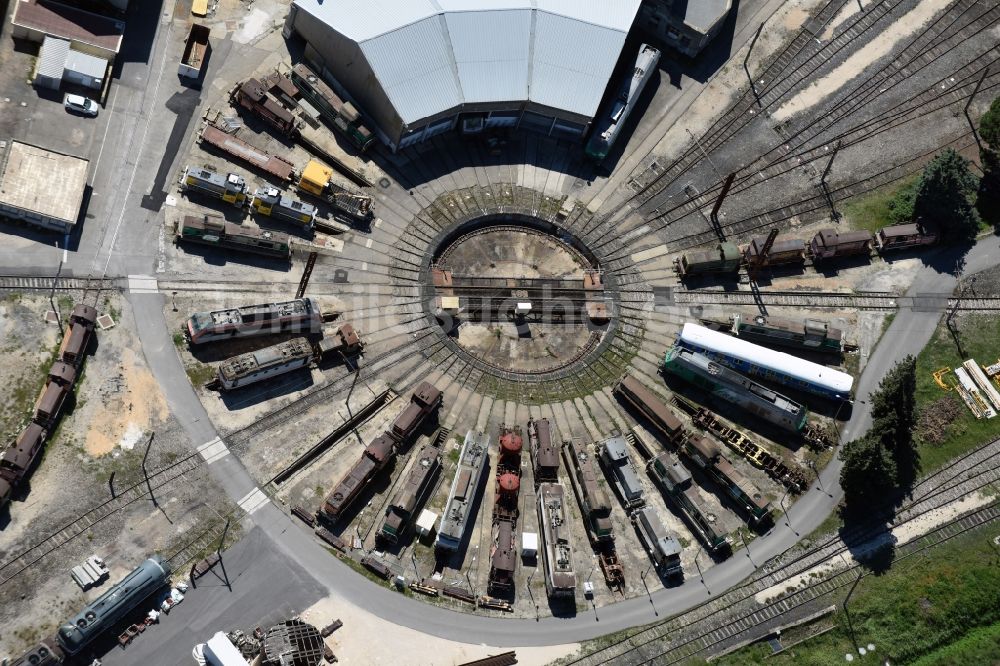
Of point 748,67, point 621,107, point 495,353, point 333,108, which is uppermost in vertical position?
point 748,67

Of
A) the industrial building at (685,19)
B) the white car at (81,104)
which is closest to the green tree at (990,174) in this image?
the industrial building at (685,19)

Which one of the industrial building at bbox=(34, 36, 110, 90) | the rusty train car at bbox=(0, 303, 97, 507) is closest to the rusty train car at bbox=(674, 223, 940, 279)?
the rusty train car at bbox=(0, 303, 97, 507)

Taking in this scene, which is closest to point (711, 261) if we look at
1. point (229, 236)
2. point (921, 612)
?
point (921, 612)

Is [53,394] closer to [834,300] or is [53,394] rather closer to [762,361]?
[762,361]

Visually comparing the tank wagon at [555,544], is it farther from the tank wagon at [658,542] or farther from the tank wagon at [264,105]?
the tank wagon at [264,105]

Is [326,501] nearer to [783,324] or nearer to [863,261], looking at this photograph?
[783,324]

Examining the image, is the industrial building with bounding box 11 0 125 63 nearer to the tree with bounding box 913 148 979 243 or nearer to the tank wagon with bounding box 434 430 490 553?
the tank wagon with bounding box 434 430 490 553
